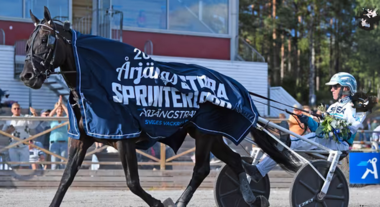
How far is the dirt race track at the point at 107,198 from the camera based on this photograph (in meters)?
8.60

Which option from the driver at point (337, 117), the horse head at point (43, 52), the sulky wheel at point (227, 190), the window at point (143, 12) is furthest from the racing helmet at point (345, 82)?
the window at point (143, 12)

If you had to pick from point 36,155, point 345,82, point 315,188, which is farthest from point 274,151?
point 36,155

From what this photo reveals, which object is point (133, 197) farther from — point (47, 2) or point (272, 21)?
point (272, 21)

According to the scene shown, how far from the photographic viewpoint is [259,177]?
7121 millimetres

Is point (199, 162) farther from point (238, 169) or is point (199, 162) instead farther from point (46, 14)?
point (46, 14)

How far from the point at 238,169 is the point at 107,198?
3412 mm

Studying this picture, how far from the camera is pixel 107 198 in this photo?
31.6ft

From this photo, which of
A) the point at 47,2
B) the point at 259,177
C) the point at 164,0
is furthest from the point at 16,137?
the point at 164,0

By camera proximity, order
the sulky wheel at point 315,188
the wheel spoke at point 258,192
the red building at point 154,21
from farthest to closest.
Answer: the red building at point 154,21 < the wheel spoke at point 258,192 < the sulky wheel at point 315,188

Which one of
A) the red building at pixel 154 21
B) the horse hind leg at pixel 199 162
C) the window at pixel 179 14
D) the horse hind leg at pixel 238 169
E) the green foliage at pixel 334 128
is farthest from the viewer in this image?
the window at pixel 179 14

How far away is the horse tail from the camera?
709 cm

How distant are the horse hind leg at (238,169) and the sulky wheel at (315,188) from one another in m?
0.38

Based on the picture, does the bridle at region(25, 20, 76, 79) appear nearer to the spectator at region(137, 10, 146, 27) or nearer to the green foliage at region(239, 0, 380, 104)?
the spectator at region(137, 10, 146, 27)

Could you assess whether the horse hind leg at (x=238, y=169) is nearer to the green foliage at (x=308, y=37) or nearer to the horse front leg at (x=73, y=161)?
the horse front leg at (x=73, y=161)
